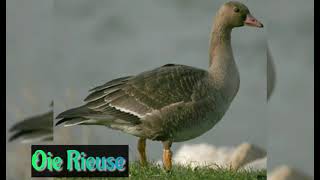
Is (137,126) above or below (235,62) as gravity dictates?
below

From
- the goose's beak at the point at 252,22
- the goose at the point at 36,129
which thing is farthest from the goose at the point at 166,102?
the goose at the point at 36,129

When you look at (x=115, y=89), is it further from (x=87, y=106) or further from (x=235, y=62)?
(x=235, y=62)

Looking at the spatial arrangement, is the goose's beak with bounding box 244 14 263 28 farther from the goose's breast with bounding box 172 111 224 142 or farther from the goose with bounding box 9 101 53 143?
the goose with bounding box 9 101 53 143

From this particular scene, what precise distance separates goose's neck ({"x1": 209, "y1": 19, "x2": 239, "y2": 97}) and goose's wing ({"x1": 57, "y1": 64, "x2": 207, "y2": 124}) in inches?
6.7

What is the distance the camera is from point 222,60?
4727 millimetres

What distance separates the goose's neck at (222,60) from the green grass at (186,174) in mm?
690

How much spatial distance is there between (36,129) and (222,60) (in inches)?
64.0

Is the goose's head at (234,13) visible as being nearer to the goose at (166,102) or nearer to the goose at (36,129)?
the goose at (166,102)

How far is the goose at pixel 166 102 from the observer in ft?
14.8

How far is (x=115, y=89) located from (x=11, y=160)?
1011 millimetres

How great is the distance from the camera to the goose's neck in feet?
15.3

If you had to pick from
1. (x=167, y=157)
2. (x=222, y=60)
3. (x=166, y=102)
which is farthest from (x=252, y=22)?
(x=167, y=157)
